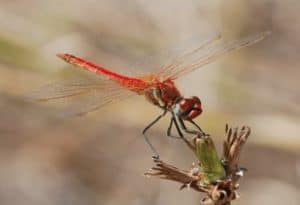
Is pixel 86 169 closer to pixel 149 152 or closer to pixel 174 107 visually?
pixel 149 152

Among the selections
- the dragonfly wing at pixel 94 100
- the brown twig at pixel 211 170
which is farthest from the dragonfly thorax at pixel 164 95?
the brown twig at pixel 211 170

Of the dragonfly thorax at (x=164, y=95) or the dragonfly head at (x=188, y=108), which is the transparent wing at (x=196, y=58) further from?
the dragonfly head at (x=188, y=108)

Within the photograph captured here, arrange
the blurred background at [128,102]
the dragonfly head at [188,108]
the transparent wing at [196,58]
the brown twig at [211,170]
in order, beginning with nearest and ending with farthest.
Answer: the brown twig at [211,170] < the dragonfly head at [188,108] < the transparent wing at [196,58] < the blurred background at [128,102]

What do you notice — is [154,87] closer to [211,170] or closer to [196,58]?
[196,58]

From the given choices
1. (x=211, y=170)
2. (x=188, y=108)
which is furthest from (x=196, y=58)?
(x=211, y=170)

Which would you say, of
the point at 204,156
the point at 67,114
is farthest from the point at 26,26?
the point at 204,156

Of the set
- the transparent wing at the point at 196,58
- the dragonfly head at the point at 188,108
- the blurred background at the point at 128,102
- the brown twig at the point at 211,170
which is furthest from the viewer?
the blurred background at the point at 128,102

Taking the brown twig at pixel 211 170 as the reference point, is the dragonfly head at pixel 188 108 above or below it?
above

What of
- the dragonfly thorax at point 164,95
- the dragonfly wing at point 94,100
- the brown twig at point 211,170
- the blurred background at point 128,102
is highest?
the blurred background at point 128,102
